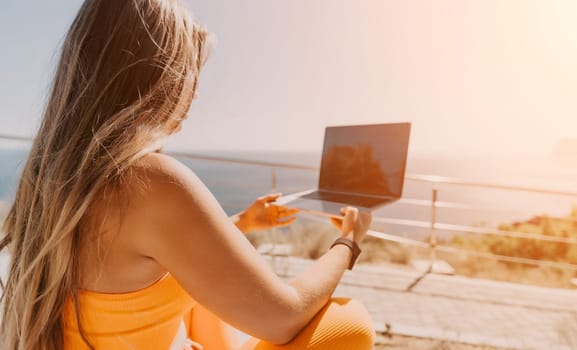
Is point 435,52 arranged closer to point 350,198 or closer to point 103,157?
point 350,198

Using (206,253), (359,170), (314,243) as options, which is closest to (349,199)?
(359,170)

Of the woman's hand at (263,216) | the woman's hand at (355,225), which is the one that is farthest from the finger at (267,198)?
the woman's hand at (355,225)

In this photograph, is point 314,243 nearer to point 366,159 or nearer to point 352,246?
point 366,159

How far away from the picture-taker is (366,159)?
130 centimetres

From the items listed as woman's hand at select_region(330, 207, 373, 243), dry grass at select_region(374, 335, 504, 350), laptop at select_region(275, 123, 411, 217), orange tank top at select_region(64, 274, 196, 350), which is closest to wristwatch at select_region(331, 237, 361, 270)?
woman's hand at select_region(330, 207, 373, 243)

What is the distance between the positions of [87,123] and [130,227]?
0.21 metres

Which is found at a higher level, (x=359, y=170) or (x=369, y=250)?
(x=359, y=170)

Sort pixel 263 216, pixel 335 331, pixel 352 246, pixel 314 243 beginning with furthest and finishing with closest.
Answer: pixel 314 243 < pixel 263 216 < pixel 352 246 < pixel 335 331

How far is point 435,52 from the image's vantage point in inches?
396

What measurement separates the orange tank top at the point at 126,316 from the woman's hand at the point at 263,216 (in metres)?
0.49

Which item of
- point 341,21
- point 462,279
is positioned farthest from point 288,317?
point 341,21

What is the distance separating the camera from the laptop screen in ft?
3.88

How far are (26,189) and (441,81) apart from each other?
15.8 m

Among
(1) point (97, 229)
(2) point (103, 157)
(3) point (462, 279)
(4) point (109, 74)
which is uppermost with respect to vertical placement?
(4) point (109, 74)
